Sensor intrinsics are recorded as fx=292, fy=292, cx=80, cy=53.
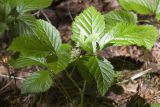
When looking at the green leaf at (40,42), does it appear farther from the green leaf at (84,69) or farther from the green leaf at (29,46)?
the green leaf at (84,69)

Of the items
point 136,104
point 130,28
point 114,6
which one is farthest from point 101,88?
point 114,6

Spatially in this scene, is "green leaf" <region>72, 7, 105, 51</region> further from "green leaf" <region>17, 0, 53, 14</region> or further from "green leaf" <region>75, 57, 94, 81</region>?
"green leaf" <region>17, 0, 53, 14</region>

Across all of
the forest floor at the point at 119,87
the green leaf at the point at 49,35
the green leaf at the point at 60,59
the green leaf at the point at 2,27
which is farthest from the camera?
the forest floor at the point at 119,87

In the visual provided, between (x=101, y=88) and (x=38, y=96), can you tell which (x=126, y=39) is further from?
(x=38, y=96)

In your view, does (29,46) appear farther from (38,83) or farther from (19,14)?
(19,14)

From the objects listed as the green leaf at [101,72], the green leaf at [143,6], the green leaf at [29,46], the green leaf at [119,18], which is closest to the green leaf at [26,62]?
the green leaf at [29,46]

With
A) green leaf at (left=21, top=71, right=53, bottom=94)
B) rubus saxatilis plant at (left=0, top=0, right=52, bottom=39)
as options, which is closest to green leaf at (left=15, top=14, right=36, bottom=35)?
rubus saxatilis plant at (left=0, top=0, right=52, bottom=39)

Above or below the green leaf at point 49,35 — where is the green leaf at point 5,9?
above
